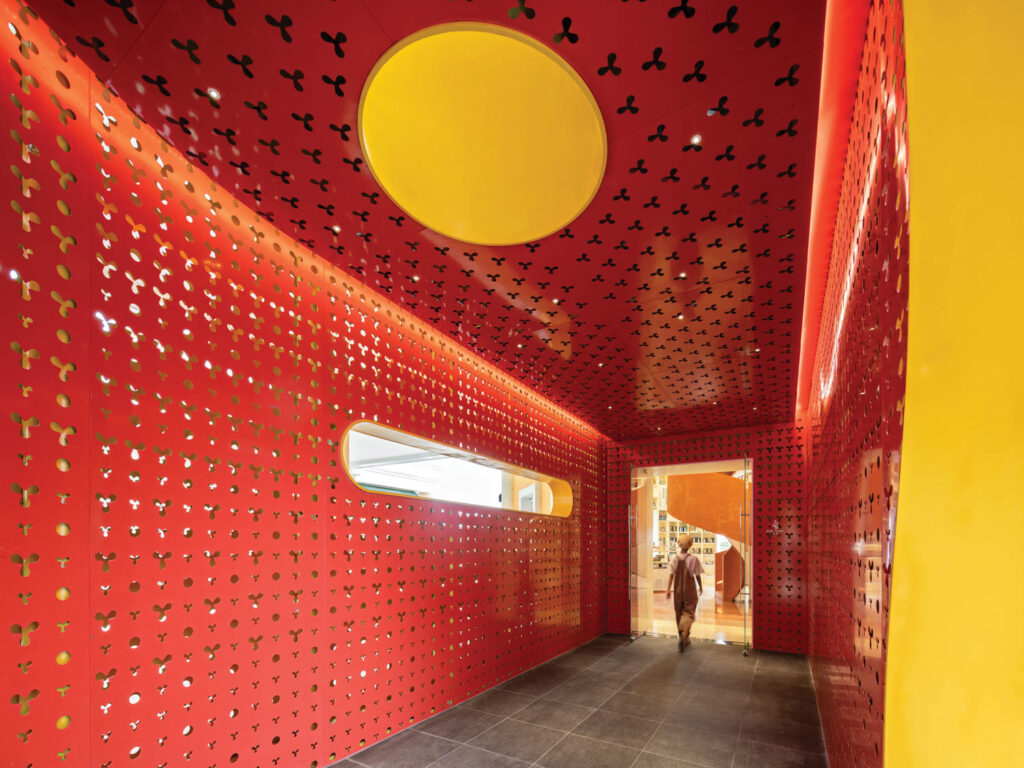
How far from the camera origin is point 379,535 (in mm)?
4879

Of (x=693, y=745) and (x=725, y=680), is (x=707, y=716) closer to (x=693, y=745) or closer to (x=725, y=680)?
(x=693, y=745)

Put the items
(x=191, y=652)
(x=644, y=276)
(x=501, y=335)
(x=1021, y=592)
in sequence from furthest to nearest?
(x=501, y=335) < (x=644, y=276) < (x=191, y=652) < (x=1021, y=592)

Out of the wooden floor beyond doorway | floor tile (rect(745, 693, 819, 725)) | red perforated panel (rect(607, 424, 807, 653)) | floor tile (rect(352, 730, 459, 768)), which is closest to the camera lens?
floor tile (rect(352, 730, 459, 768))

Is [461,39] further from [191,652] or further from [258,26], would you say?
[191,652]

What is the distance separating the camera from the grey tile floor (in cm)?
454

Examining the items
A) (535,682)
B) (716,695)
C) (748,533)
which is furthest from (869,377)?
(748,533)

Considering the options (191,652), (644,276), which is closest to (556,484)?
(644,276)

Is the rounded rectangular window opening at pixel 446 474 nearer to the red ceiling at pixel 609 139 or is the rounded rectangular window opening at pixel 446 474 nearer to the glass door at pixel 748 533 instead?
the red ceiling at pixel 609 139

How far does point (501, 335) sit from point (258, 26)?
3.85 m

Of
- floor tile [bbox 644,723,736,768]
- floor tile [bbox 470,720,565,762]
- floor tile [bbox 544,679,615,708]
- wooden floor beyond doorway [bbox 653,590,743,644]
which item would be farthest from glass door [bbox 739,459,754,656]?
floor tile [bbox 470,720,565,762]

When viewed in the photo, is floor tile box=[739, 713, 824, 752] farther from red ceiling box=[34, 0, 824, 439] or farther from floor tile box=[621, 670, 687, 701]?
red ceiling box=[34, 0, 824, 439]

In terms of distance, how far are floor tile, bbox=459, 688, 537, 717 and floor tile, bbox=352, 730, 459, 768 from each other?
0.99 meters

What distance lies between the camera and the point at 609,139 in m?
2.79

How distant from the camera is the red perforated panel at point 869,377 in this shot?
1.55 metres
